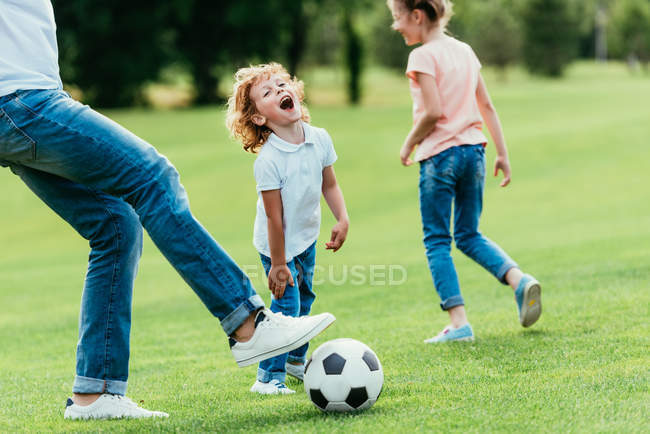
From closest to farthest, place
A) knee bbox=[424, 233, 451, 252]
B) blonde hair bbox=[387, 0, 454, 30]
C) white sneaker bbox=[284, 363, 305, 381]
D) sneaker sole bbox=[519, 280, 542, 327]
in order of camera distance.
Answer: white sneaker bbox=[284, 363, 305, 381]
sneaker sole bbox=[519, 280, 542, 327]
blonde hair bbox=[387, 0, 454, 30]
knee bbox=[424, 233, 451, 252]

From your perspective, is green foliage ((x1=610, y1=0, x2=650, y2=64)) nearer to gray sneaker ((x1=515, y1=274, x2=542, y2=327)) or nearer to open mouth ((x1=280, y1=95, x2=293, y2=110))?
gray sneaker ((x1=515, y1=274, x2=542, y2=327))

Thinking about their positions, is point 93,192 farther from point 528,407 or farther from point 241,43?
point 241,43

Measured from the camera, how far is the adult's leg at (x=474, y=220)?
524 centimetres

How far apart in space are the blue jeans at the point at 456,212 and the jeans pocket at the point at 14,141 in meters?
2.74

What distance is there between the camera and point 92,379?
3.59 meters

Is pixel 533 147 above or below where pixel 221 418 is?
below

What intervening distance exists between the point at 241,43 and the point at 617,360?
144 feet

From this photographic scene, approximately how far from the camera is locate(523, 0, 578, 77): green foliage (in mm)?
74000

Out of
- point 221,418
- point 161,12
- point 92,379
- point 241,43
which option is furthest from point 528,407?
point 241,43

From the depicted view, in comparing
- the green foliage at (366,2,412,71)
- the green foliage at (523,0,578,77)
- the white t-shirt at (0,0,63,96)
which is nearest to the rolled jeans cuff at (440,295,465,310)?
the white t-shirt at (0,0,63,96)

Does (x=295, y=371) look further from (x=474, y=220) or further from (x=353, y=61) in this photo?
Answer: (x=353, y=61)

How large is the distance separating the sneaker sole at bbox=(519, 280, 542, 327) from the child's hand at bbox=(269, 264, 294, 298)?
1803mm

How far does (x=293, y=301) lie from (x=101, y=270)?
1.02 meters

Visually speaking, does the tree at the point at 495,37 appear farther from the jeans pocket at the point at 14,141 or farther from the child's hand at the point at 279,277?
the jeans pocket at the point at 14,141
